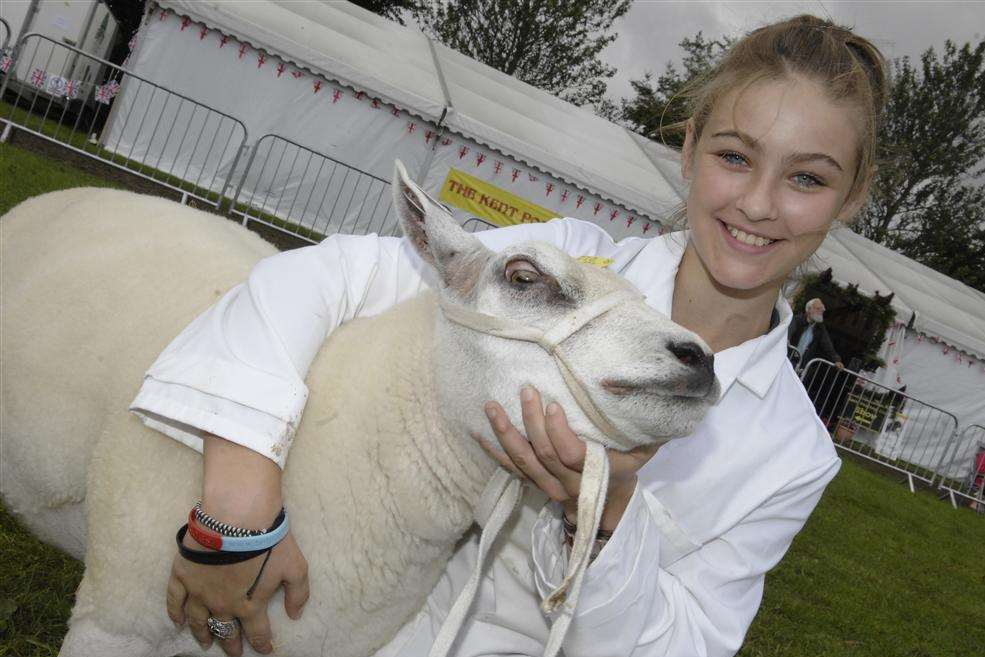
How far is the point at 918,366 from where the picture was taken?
15258 mm

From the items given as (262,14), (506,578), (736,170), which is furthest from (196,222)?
(262,14)

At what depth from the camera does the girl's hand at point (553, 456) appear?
169 cm

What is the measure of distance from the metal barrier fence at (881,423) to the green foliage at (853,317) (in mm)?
935

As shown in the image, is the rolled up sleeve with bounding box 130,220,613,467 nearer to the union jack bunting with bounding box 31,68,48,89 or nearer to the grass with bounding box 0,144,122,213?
the grass with bounding box 0,144,122,213

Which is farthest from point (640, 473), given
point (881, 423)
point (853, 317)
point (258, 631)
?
point (853, 317)

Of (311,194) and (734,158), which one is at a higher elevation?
(734,158)

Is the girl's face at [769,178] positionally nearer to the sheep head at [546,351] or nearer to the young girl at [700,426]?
the young girl at [700,426]

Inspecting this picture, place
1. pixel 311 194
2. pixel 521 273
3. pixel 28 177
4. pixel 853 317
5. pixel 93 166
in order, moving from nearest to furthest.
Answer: pixel 521 273 < pixel 28 177 < pixel 93 166 < pixel 311 194 < pixel 853 317

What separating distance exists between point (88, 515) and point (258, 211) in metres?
10.9

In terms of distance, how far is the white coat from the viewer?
1.92 m

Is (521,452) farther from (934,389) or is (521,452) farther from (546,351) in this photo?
(934,389)

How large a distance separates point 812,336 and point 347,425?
11386mm

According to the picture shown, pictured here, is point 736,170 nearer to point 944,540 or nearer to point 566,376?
point 566,376

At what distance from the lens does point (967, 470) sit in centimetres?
1416
